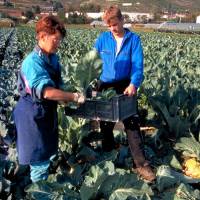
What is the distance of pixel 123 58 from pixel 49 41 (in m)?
1.52

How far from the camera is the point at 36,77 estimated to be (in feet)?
11.1

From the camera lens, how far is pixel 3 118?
5.43m

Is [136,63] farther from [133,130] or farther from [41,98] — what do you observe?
[41,98]

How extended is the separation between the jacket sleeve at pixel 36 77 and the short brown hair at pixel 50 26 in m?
0.23

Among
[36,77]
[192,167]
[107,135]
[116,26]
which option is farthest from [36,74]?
[192,167]

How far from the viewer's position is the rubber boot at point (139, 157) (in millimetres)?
4891

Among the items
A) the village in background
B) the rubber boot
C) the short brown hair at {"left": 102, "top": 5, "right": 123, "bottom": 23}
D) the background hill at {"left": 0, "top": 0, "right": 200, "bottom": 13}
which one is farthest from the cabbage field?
the background hill at {"left": 0, "top": 0, "right": 200, "bottom": 13}

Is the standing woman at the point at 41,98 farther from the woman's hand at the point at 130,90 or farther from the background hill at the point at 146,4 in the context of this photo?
the background hill at the point at 146,4

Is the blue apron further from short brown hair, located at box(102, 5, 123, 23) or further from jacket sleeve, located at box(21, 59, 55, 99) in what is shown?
short brown hair, located at box(102, 5, 123, 23)

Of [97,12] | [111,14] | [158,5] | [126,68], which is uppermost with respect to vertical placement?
[111,14]

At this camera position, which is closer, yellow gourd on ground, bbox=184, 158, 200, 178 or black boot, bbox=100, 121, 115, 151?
yellow gourd on ground, bbox=184, 158, 200, 178

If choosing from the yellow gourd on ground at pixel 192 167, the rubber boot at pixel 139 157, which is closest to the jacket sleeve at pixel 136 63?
the rubber boot at pixel 139 157

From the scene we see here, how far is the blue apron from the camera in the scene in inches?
141

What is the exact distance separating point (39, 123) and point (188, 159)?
2241mm
